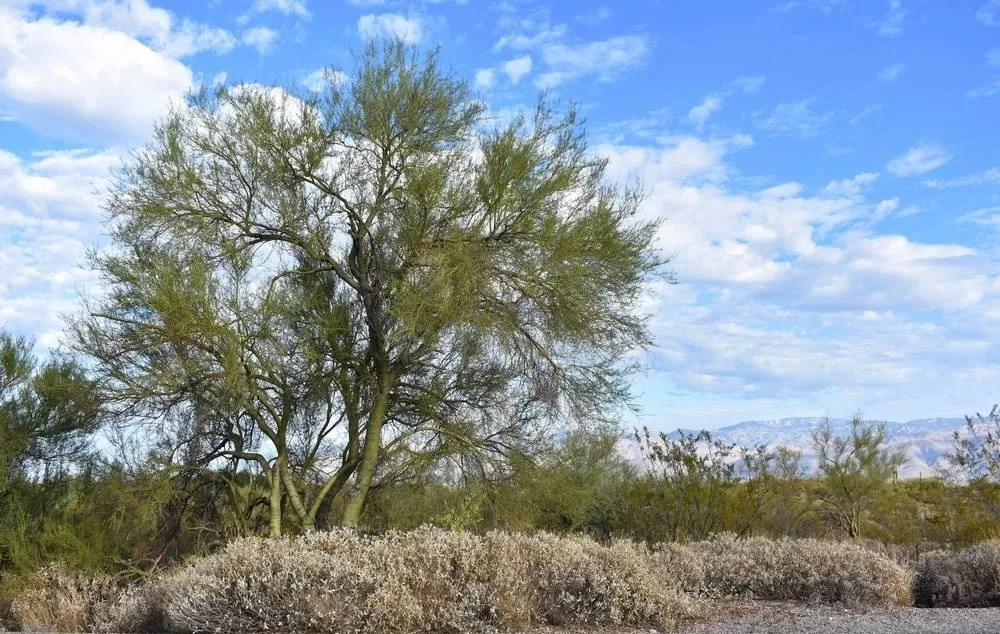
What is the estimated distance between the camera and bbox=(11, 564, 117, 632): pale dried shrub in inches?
380

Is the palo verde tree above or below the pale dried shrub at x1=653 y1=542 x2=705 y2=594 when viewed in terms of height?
above

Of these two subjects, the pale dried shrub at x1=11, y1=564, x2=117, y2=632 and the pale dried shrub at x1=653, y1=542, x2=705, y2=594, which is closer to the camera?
the pale dried shrub at x1=653, y1=542, x2=705, y2=594

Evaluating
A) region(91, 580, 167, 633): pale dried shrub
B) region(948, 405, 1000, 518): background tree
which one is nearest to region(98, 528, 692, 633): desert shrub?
region(91, 580, 167, 633): pale dried shrub

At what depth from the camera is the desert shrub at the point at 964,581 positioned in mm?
10391

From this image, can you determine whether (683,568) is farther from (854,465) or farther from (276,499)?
(854,465)

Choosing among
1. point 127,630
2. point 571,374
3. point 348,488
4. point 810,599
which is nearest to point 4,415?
point 348,488

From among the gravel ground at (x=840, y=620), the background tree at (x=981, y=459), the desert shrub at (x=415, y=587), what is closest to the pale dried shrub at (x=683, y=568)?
the gravel ground at (x=840, y=620)

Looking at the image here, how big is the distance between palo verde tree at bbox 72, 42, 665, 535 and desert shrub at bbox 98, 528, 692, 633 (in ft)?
14.6

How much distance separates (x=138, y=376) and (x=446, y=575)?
656 cm

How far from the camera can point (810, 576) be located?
31.8ft

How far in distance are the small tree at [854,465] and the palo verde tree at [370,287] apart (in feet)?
31.5

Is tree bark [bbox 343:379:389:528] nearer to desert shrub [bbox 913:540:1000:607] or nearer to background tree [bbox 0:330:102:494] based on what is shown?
background tree [bbox 0:330:102:494]

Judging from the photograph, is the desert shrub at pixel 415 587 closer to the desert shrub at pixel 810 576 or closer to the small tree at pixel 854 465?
the desert shrub at pixel 810 576

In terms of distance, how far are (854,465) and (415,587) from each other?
54.1ft
